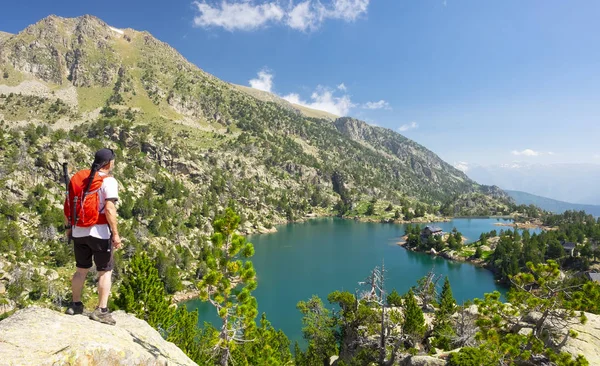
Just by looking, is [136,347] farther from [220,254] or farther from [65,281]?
[65,281]

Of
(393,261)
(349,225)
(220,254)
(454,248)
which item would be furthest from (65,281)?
(349,225)

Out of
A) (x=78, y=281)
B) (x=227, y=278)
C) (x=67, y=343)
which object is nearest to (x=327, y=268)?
(x=227, y=278)

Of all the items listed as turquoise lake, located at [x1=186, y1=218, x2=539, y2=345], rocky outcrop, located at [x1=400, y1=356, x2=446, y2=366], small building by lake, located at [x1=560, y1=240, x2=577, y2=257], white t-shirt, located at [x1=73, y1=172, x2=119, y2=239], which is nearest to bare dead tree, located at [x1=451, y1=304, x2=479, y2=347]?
rocky outcrop, located at [x1=400, y1=356, x2=446, y2=366]

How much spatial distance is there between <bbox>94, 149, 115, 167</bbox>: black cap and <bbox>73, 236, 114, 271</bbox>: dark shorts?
1.83 m

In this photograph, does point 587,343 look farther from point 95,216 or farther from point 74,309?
point 95,216

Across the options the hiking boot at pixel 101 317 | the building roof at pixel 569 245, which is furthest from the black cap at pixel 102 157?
the building roof at pixel 569 245

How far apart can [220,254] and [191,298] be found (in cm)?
7259

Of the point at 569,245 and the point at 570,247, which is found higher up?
the point at 569,245

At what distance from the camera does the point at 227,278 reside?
13.6 metres

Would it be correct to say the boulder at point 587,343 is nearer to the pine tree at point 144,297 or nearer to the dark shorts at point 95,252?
the dark shorts at point 95,252

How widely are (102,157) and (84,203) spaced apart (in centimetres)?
121

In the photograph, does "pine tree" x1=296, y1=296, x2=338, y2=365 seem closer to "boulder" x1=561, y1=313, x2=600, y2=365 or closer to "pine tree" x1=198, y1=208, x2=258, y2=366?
"boulder" x1=561, y1=313, x2=600, y2=365

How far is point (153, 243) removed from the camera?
103 metres

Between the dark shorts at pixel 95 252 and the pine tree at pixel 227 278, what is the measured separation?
199 inches
